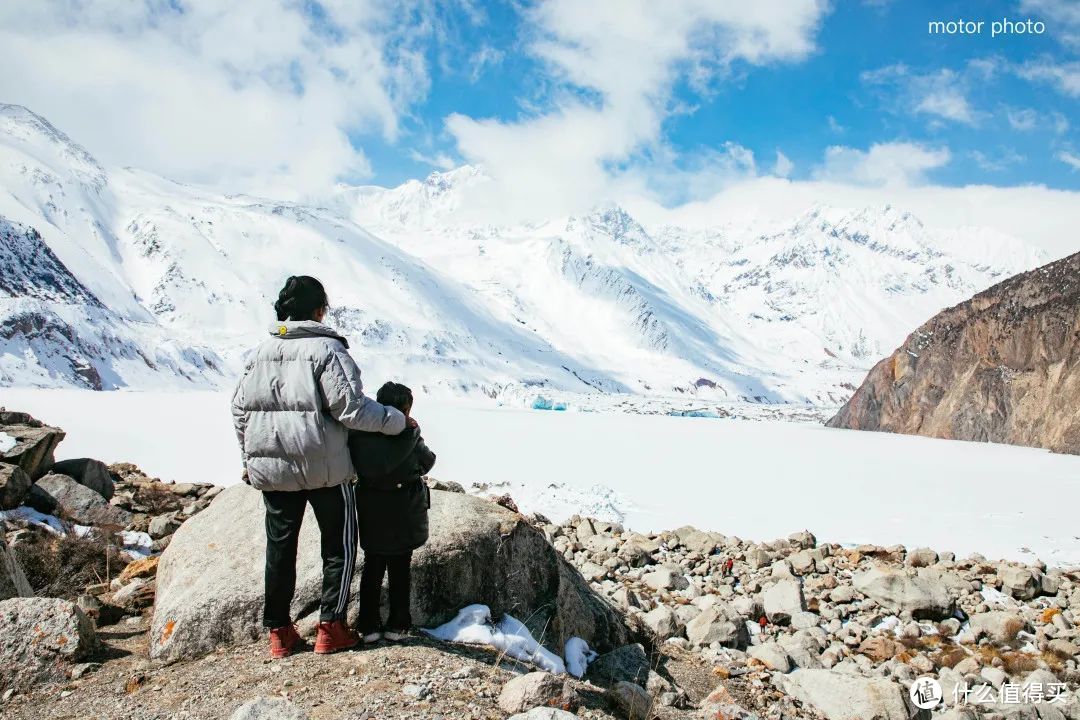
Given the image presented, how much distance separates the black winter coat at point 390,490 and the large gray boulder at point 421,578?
662 millimetres

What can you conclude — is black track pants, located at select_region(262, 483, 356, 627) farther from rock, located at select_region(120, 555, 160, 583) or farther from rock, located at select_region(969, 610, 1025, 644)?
rock, located at select_region(969, 610, 1025, 644)

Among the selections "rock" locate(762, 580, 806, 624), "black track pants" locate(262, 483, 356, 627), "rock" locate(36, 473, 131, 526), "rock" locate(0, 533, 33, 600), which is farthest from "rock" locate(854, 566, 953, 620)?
"rock" locate(36, 473, 131, 526)

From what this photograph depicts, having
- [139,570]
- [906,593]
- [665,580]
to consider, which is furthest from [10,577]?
[906,593]

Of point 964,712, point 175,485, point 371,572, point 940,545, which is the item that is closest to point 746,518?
point 940,545

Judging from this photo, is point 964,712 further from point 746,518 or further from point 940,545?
point 746,518

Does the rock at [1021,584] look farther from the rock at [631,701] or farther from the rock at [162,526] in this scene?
the rock at [162,526]

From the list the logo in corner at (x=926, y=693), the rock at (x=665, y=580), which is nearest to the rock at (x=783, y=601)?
the rock at (x=665, y=580)

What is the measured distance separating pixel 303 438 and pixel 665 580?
824 cm

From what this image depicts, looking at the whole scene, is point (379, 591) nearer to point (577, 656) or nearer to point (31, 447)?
point (577, 656)

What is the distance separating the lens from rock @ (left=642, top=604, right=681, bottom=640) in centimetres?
769

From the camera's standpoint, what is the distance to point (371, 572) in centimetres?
441

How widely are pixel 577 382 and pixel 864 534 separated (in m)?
175

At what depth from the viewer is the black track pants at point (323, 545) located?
4.19 m

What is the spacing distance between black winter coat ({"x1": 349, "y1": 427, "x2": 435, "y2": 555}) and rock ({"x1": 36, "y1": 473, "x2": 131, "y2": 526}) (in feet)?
20.9
